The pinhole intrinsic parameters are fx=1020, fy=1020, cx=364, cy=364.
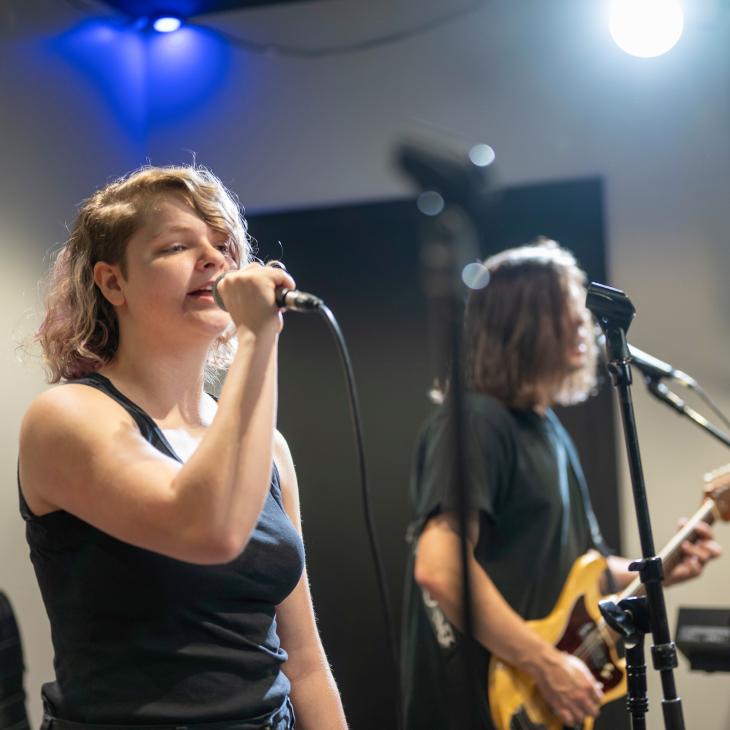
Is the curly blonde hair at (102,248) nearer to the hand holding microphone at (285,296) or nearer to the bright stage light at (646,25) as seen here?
the hand holding microphone at (285,296)

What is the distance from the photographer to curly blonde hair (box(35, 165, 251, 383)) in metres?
1.55

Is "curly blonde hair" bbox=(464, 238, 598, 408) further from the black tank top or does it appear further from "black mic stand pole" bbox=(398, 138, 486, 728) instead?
"black mic stand pole" bbox=(398, 138, 486, 728)

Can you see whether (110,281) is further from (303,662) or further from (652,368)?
(652,368)

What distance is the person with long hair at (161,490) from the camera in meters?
1.28

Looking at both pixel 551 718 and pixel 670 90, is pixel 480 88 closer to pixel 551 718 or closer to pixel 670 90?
pixel 670 90

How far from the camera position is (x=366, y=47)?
13.1ft

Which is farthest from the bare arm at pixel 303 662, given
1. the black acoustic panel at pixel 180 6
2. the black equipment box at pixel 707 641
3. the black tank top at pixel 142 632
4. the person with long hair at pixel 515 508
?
the black acoustic panel at pixel 180 6

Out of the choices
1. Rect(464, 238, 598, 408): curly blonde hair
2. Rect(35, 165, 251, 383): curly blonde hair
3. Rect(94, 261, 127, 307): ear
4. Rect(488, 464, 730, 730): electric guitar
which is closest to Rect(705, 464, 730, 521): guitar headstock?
Rect(488, 464, 730, 730): electric guitar

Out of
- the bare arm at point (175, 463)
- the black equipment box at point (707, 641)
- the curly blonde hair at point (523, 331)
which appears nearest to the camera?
the bare arm at point (175, 463)

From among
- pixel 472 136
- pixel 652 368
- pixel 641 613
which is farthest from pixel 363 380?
pixel 641 613

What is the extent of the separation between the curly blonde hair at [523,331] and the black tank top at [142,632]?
1323 mm

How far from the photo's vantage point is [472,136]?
12.6 ft

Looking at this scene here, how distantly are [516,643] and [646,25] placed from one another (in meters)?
2.22

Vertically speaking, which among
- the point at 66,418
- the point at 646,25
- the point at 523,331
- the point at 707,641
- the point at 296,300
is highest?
the point at 646,25
